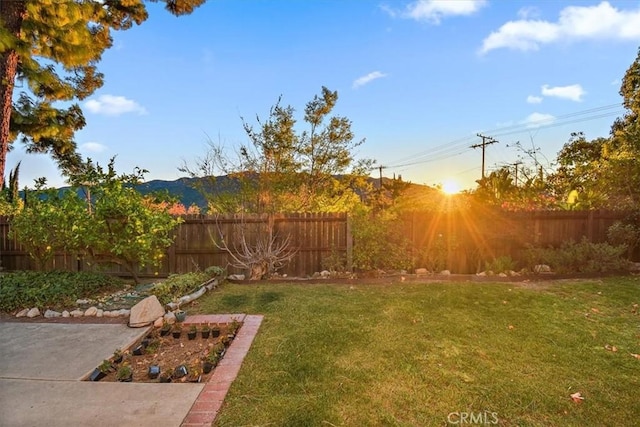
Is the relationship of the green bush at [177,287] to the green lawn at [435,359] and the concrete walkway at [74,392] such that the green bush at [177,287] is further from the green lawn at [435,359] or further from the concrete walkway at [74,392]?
the concrete walkway at [74,392]

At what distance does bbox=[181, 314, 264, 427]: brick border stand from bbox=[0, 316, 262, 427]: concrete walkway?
21 millimetres

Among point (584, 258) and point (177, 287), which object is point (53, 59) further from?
point (584, 258)

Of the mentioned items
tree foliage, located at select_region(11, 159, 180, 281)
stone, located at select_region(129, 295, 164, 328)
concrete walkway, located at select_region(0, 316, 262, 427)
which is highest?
tree foliage, located at select_region(11, 159, 180, 281)

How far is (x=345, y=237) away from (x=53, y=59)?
5694mm

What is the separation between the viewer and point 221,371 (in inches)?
114

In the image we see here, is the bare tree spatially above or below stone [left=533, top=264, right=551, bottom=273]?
above

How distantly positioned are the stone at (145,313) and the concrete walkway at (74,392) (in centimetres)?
39

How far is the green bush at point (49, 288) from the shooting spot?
4.81m

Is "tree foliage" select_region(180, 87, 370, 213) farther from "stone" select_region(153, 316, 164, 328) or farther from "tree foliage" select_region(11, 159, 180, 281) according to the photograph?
"stone" select_region(153, 316, 164, 328)

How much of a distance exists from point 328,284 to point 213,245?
107 inches

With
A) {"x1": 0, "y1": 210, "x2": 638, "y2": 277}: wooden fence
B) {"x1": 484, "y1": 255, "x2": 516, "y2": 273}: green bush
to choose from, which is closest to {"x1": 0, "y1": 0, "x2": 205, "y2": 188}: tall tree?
{"x1": 0, "y1": 210, "x2": 638, "y2": 277}: wooden fence

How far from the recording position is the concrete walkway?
225 centimetres

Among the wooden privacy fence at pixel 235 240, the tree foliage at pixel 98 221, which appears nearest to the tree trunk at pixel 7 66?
the tree foliage at pixel 98 221

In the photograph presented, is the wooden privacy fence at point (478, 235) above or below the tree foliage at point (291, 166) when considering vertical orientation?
below
